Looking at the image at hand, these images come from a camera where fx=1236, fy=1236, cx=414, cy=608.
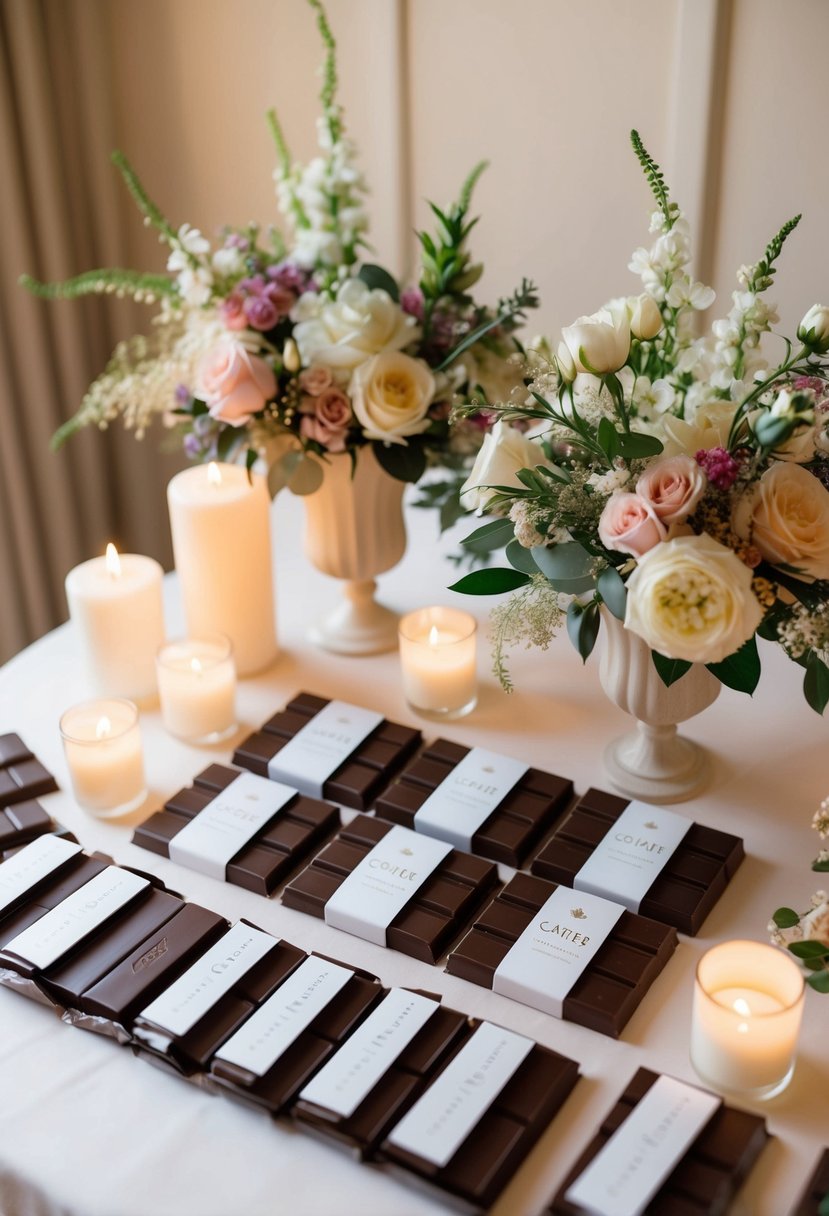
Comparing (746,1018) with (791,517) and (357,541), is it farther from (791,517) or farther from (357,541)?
(357,541)

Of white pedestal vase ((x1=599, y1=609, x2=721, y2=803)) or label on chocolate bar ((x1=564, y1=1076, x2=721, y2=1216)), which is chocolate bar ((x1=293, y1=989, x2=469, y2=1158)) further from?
white pedestal vase ((x1=599, y1=609, x2=721, y2=803))

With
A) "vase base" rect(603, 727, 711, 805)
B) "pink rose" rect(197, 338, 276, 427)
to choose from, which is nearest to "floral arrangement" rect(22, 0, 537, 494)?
"pink rose" rect(197, 338, 276, 427)

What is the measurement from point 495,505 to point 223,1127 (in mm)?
598

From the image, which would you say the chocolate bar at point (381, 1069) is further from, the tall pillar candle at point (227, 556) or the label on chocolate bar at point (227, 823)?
the tall pillar candle at point (227, 556)

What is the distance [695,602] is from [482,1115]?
43 cm

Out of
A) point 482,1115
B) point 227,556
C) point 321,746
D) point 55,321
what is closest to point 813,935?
point 482,1115

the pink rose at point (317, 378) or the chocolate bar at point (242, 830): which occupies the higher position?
the pink rose at point (317, 378)

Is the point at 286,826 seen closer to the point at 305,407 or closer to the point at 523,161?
the point at 305,407

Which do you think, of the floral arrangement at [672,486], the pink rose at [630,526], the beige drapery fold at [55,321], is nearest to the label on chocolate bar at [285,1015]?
the floral arrangement at [672,486]

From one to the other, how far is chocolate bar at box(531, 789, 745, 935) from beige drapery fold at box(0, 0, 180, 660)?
151 centimetres

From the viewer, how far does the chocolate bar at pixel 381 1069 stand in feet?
3.11

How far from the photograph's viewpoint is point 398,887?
1.18 m

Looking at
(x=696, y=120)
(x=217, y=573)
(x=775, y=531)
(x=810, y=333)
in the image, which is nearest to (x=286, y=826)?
(x=217, y=573)

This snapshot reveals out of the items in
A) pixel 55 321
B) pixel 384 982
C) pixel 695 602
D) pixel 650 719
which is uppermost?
pixel 695 602
